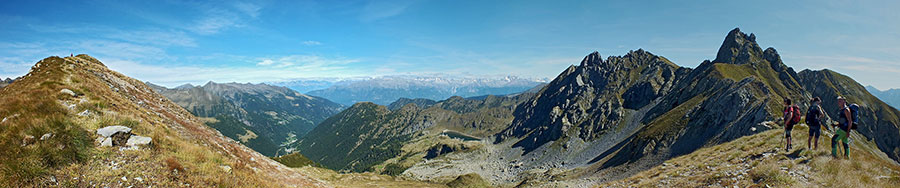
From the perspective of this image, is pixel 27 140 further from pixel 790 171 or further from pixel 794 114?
pixel 794 114

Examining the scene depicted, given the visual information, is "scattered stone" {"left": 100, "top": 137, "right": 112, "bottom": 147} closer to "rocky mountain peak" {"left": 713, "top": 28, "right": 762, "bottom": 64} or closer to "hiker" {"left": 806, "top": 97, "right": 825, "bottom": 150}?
"hiker" {"left": 806, "top": 97, "right": 825, "bottom": 150}

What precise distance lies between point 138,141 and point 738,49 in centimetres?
23465

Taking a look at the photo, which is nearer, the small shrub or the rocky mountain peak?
the small shrub

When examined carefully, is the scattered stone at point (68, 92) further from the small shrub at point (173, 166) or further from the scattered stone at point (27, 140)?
the small shrub at point (173, 166)

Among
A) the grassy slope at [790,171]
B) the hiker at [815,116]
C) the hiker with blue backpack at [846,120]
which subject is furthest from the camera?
the hiker at [815,116]

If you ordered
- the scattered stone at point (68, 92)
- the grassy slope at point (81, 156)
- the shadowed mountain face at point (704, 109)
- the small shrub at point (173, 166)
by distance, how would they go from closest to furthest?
the grassy slope at point (81, 156) → the small shrub at point (173, 166) → the scattered stone at point (68, 92) → the shadowed mountain face at point (704, 109)

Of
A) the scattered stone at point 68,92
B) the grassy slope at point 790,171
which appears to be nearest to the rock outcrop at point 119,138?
the scattered stone at point 68,92

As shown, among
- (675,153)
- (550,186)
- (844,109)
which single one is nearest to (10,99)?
(844,109)

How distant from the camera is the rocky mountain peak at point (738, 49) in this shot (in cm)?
16688

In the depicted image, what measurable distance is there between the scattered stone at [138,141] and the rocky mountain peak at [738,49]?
215677 millimetres

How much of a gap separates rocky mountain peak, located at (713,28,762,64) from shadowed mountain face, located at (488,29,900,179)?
0.42 metres

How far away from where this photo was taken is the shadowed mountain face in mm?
78562

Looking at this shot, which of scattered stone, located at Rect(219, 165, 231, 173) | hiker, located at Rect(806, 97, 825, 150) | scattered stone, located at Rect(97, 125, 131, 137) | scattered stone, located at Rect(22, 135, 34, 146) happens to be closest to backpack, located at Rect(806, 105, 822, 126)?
hiker, located at Rect(806, 97, 825, 150)

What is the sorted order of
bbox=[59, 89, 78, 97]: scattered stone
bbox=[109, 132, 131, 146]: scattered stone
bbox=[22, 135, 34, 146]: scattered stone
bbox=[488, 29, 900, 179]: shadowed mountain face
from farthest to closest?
bbox=[488, 29, 900, 179]: shadowed mountain face < bbox=[59, 89, 78, 97]: scattered stone < bbox=[109, 132, 131, 146]: scattered stone < bbox=[22, 135, 34, 146]: scattered stone
